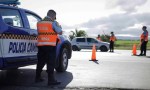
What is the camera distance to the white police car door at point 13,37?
23.5 feet

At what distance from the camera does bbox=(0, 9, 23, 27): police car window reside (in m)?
7.43

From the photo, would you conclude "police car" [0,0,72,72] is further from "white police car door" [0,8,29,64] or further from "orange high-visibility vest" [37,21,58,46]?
"orange high-visibility vest" [37,21,58,46]

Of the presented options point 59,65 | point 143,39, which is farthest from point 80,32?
point 59,65

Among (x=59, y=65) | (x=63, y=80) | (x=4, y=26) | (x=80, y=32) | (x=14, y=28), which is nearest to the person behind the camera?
(x=4, y=26)

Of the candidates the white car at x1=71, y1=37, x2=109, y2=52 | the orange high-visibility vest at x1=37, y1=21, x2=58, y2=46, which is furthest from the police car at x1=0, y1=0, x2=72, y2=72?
the white car at x1=71, y1=37, x2=109, y2=52

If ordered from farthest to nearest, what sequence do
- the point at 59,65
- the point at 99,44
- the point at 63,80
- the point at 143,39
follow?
the point at 99,44 → the point at 143,39 → the point at 59,65 → the point at 63,80

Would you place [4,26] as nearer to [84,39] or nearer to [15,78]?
[15,78]

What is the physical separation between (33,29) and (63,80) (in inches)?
59.7

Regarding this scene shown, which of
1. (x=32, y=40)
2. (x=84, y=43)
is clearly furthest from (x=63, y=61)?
(x=84, y=43)

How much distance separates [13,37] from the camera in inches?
295

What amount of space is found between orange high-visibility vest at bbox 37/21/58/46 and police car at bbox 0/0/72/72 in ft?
1.65

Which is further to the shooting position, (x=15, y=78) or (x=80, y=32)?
(x=80, y=32)

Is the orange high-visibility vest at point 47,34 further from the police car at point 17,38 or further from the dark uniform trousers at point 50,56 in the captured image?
the police car at point 17,38

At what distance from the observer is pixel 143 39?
20984 mm
